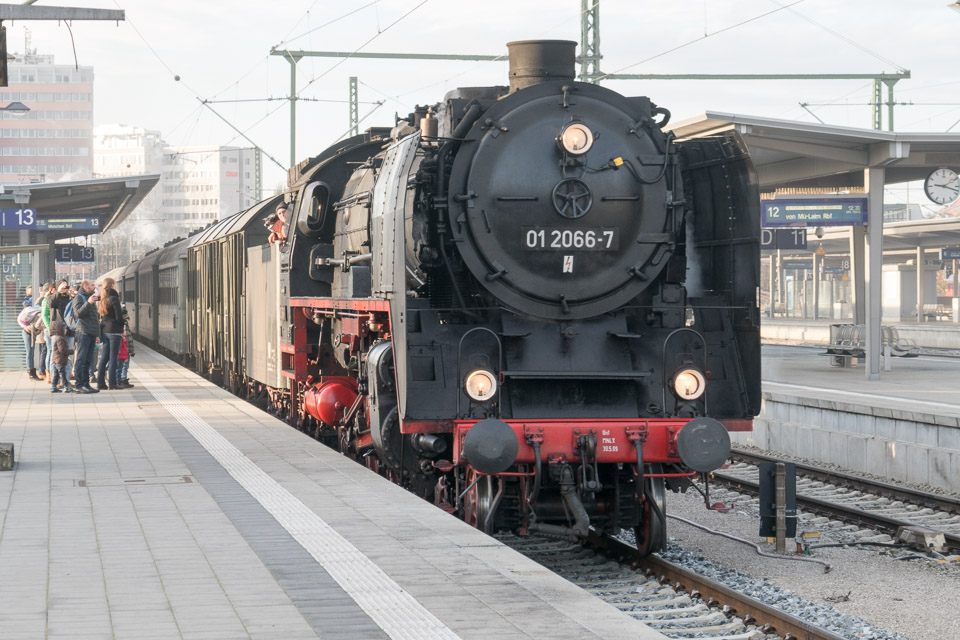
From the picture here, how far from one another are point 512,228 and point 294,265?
4658mm

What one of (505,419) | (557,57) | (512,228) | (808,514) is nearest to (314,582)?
(505,419)

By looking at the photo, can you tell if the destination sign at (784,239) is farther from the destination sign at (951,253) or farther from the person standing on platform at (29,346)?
the destination sign at (951,253)

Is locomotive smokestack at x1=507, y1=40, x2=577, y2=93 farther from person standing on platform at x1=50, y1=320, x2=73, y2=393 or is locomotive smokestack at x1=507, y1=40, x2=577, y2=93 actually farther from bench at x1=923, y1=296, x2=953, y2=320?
bench at x1=923, y1=296, x2=953, y2=320

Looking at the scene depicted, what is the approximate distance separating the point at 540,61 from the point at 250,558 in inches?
170

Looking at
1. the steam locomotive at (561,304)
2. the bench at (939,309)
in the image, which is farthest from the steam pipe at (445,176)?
the bench at (939,309)

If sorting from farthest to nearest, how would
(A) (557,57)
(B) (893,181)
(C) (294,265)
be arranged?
1. (B) (893,181)
2. (C) (294,265)
3. (A) (557,57)

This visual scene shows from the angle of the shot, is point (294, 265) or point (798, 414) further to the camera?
point (798, 414)

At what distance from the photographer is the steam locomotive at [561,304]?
7934 mm

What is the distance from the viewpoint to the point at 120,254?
99.1 metres

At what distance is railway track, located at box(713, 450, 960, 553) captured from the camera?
392 inches

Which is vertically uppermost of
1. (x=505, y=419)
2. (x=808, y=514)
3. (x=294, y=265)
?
(x=294, y=265)

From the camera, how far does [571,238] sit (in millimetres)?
8281

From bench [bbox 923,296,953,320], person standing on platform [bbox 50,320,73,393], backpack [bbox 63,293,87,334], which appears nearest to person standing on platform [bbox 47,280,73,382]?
backpack [bbox 63,293,87,334]

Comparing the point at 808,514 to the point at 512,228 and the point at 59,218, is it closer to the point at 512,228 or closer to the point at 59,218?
the point at 512,228
